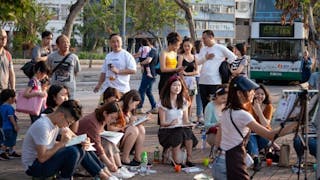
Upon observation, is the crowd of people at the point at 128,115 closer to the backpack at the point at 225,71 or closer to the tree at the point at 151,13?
the backpack at the point at 225,71

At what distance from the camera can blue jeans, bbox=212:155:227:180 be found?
6.76 meters

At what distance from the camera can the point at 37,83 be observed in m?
9.59

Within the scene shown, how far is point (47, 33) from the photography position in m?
11.0

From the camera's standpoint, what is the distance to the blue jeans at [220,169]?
22.2 ft

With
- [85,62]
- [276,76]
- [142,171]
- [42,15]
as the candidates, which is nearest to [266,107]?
[142,171]

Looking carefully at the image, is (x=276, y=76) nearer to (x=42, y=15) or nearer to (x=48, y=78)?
(x=48, y=78)

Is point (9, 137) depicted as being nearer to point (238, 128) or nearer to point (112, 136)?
point (112, 136)

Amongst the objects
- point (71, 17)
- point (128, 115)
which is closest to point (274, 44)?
point (71, 17)

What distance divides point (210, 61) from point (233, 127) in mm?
5712

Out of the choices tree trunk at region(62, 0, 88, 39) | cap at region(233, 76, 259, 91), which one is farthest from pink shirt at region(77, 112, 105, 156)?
tree trunk at region(62, 0, 88, 39)

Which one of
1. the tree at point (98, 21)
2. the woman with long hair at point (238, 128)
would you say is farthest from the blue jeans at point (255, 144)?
the tree at point (98, 21)

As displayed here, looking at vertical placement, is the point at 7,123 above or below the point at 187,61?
below

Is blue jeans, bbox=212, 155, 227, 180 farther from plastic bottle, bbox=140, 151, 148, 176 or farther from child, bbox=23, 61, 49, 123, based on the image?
child, bbox=23, 61, 49, 123

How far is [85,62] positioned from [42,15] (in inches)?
246
